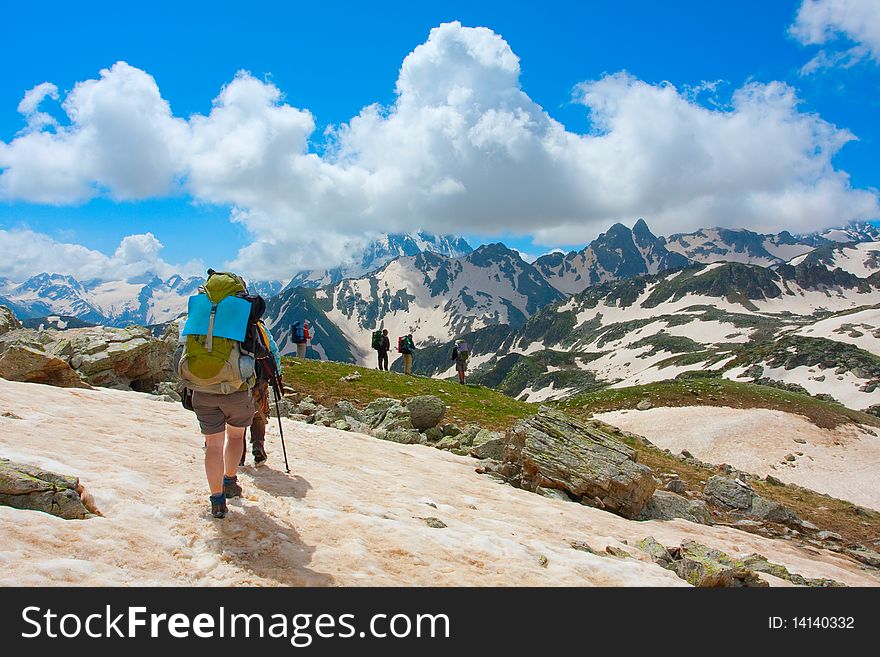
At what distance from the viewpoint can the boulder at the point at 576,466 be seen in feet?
45.2

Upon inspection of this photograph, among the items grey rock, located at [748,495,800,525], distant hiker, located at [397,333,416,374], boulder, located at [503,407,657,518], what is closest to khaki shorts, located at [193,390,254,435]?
boulder, located at [503,407,657,518]

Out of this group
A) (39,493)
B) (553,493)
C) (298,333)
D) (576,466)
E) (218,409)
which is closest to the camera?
(39,493)

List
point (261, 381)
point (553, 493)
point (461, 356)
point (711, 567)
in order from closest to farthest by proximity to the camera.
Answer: point (711, 567), point (261, 381), point (553, 493), point (461, 356)

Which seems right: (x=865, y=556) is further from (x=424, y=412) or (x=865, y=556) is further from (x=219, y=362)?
(x=219, y=362)

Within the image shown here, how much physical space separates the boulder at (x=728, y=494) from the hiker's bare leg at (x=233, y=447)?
17.7 m

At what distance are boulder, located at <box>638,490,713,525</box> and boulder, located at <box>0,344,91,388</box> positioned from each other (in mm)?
17818

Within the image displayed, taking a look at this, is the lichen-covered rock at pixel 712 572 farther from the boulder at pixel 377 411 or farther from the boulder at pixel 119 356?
the boulder at pixel 119 356

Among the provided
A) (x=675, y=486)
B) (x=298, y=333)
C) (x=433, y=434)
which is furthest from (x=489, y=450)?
(x=298, y=333)

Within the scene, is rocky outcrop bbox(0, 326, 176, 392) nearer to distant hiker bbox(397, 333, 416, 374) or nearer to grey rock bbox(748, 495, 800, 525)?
distant hiker bbox(397, 333, 416, 374)

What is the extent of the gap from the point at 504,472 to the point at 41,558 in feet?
39.7

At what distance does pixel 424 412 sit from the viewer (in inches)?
826

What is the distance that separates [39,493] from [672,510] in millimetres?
15031

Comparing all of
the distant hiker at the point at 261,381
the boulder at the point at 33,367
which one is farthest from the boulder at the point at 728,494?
the boulder at the point at 33,367
